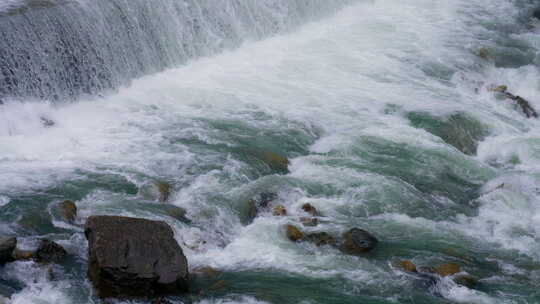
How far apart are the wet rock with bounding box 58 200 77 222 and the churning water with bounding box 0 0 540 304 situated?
11 centimetres

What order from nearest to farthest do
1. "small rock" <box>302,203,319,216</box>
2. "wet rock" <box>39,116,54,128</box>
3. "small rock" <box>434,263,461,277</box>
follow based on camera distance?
"small rock" <box>434,263,461,277</box> → "small rock" <box>302,203,319,216</box> → "wet rock" <box>39,116,54,128</box>

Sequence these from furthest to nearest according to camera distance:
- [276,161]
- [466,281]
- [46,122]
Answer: [46,122], [276,161], [466,281]

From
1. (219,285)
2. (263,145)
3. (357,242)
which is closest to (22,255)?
(219,285)

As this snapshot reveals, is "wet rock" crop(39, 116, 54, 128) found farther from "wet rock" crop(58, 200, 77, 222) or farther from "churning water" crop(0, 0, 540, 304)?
"wet rock" crop(58, 200, 77, 222)

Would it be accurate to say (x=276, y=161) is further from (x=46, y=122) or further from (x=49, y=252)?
(x=49, y=252)

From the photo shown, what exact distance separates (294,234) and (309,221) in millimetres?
400

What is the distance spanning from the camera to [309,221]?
945 centimetres

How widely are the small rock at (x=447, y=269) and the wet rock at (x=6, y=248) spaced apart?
15.1 ft

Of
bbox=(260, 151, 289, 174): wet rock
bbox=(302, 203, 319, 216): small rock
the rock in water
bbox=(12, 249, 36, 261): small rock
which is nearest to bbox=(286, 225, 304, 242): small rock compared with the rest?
bbox=(302, 203, 319, 216): small rock

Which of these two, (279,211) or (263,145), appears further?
(263,145)

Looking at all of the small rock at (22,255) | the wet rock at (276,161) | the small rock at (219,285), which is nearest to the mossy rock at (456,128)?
the wet rock at (276,161)

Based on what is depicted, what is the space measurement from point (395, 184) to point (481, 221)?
1257mm

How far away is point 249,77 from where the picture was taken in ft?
46.5

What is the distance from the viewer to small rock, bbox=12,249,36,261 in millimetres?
7924
